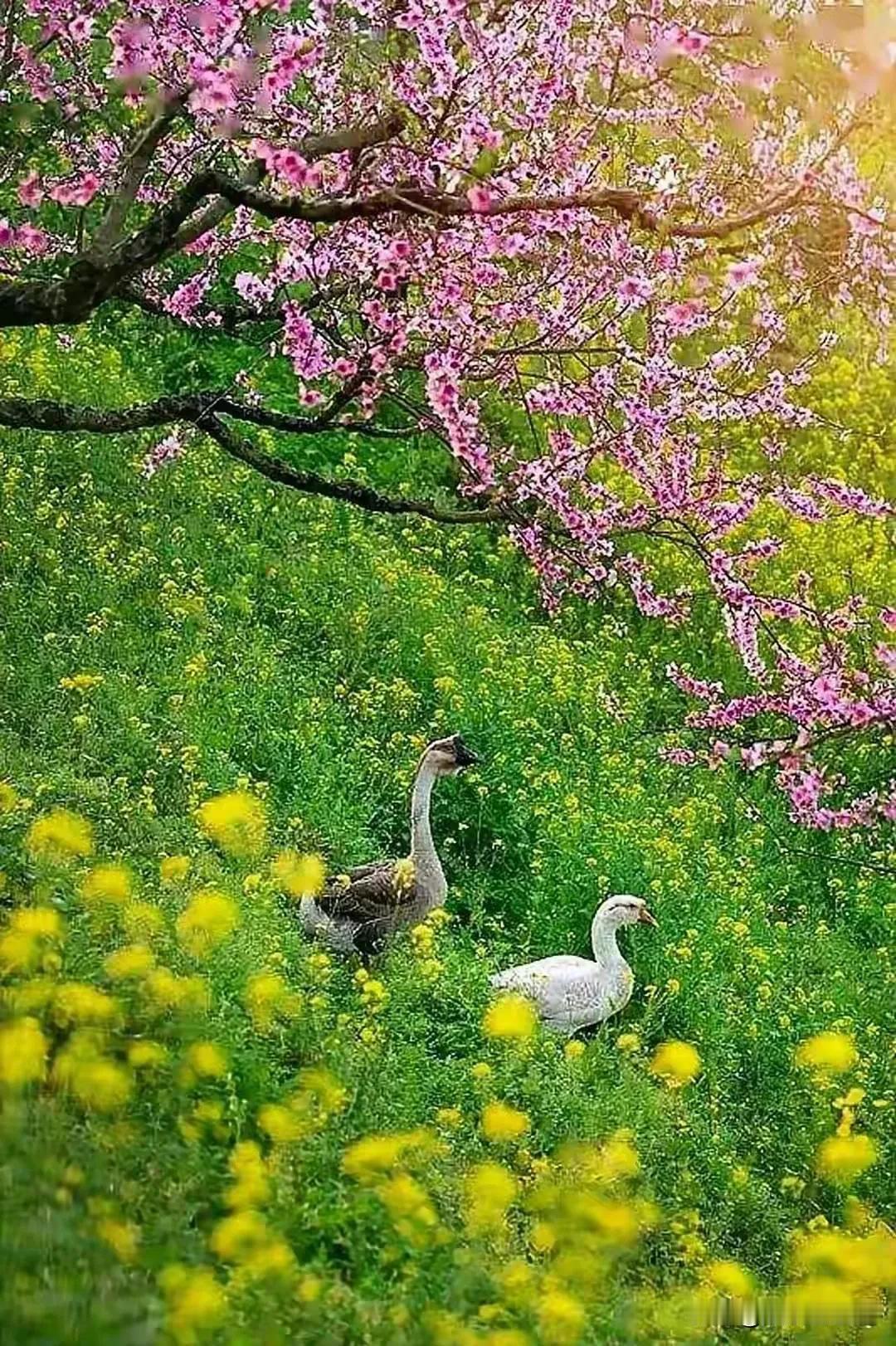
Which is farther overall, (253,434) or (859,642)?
(253,434)

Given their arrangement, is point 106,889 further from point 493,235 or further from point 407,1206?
point 493,235

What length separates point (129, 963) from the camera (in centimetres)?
446

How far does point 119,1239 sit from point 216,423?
4.49m

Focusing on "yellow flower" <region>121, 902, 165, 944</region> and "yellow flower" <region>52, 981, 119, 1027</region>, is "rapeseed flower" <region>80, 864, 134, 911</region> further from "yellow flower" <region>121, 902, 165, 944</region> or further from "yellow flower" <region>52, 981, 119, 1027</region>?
"yellow flower" <region>52, 981, 119, 1027</region>

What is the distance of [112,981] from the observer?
4727mm

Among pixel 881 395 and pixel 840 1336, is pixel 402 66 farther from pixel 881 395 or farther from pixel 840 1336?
pixel 881 395

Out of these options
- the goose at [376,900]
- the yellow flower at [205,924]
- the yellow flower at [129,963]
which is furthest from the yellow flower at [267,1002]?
the goose at [376,900]

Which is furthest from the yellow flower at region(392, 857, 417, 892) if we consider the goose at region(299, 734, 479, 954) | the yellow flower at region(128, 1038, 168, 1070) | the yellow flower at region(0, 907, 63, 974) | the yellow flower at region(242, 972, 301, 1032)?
the yellow flower at region(128, 1038, 168, 1070)

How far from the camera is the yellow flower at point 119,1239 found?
11.1ft

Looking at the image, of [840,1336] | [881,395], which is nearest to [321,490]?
[840,1336]

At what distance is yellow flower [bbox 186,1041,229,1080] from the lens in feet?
13.7

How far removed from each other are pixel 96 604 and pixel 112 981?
4.74 meters

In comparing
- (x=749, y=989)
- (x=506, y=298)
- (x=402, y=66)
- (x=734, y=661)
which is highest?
(x=402, y=66)

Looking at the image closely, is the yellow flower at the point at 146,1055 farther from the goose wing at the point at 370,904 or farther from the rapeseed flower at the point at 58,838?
the goose wing at the point at 370,904
